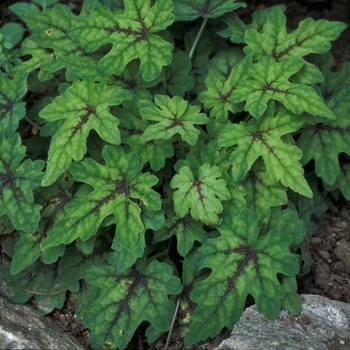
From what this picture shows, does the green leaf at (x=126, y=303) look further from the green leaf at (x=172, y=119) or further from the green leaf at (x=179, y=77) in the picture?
the green leaf at (x=179, y=77)

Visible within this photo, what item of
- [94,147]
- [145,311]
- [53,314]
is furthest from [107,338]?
[94,147]

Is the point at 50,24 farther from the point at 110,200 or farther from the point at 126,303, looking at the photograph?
the point at 126,303

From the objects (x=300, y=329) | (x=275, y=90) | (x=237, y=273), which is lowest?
(x=300, y=329)

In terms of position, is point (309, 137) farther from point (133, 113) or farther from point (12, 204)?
point (12, 204)

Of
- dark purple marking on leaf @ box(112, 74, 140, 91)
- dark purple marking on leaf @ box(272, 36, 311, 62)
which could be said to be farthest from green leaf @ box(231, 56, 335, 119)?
dark purple marking on leaf @ box(112, 74, 140, 91)

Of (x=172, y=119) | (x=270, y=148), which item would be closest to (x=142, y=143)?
(x=172, y=119)

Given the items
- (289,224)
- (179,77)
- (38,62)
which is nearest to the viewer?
(289,224)
